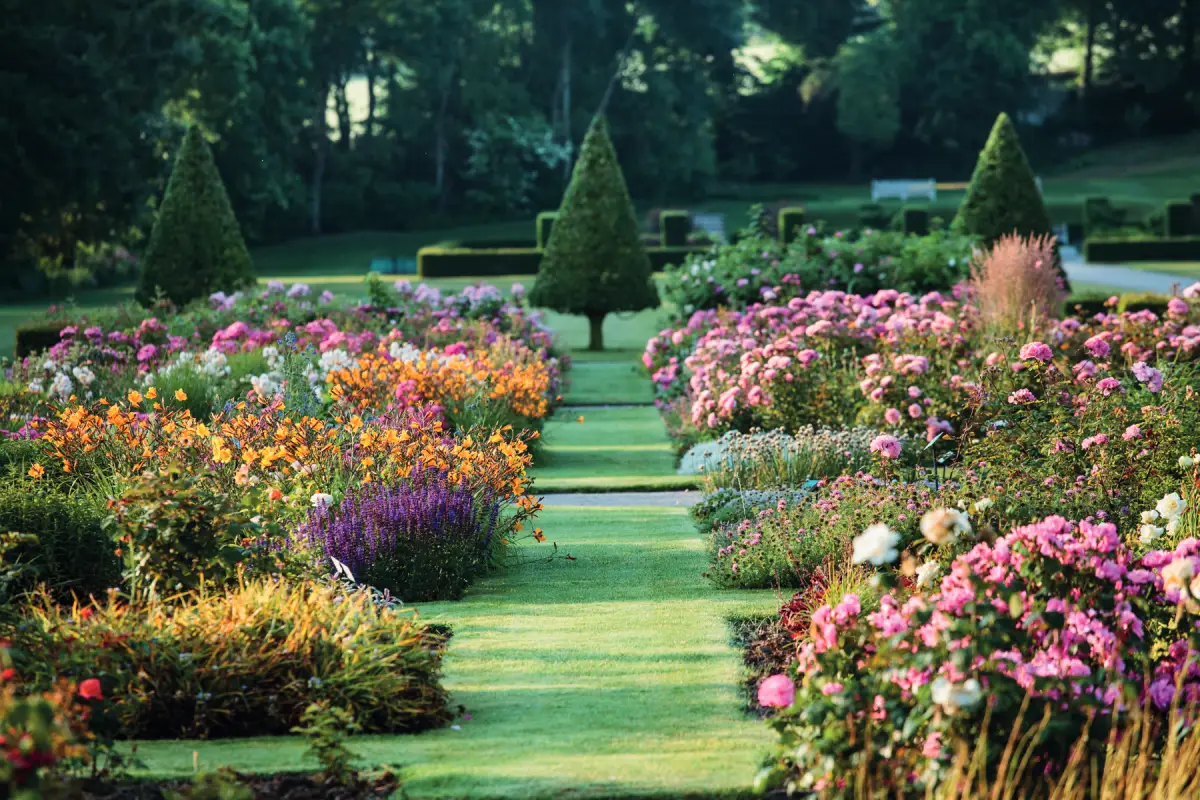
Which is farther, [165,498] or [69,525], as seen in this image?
[69,525]

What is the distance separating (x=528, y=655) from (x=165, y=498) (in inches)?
55.8

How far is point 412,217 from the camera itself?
45.5m

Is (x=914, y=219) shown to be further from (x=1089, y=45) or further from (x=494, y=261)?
(x=1089, y=45)

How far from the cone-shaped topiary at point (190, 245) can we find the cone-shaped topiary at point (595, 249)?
4.01 m

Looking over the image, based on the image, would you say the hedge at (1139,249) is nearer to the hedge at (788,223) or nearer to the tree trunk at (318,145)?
the hedge at (788,223)

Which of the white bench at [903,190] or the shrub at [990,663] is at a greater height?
the white bench at [903,190]

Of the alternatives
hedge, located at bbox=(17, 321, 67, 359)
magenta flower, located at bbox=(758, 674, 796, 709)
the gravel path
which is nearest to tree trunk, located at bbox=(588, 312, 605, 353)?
hedge, located at bbox=(17, 321, 67, 359)

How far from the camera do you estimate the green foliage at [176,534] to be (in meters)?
5.08

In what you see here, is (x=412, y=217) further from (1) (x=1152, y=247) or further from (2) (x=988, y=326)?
(2) (x=988, y=326)

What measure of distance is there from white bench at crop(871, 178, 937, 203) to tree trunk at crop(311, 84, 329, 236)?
54.7ft

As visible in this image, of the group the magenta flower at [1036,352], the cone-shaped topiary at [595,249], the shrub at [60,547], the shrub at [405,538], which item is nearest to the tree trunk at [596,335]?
the cone-shaped topiary at [595,249]

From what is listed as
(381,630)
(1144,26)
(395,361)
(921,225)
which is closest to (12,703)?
(381,630)

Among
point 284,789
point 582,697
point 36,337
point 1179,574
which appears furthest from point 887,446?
point 36,337

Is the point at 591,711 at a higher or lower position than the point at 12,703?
lower
